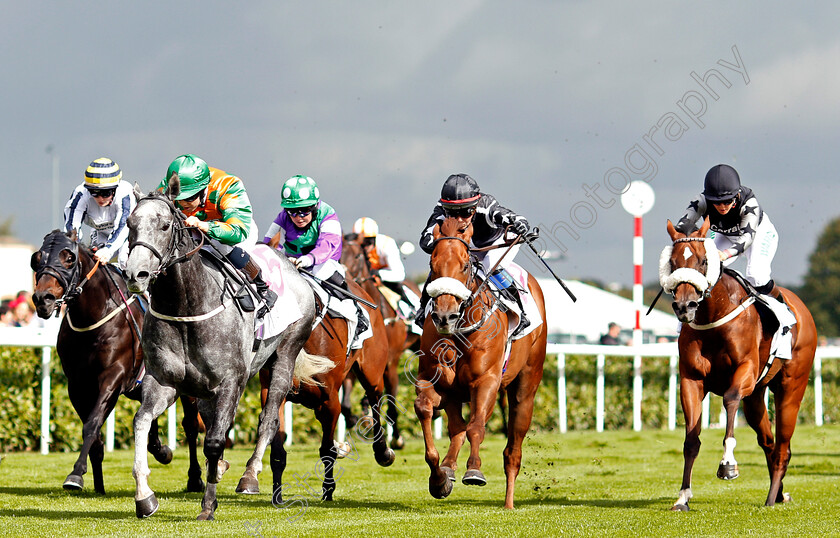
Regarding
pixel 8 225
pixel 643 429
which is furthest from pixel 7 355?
pixel 8 225

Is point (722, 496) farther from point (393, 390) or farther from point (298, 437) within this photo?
point (298, 437)

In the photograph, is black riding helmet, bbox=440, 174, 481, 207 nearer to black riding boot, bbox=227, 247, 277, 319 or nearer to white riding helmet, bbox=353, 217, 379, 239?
black riding boot, bbox=227, 247, 277, 319

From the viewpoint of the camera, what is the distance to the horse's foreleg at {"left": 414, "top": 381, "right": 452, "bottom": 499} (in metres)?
6.17

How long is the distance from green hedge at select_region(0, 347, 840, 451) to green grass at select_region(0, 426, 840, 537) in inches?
17.6

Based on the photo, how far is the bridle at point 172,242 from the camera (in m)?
5.49

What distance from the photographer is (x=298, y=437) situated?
12680 millimetres

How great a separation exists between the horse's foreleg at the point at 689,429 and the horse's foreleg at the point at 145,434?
10.0 feet

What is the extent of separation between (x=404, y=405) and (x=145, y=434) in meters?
7.79

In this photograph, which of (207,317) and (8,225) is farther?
(8,225)

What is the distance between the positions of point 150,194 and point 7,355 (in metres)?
5.87

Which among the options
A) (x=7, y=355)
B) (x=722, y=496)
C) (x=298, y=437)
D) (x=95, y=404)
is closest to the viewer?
(x=95, y=404)

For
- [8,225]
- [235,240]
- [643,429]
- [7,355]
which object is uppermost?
[8,225]

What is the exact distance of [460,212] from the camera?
668 centimetres

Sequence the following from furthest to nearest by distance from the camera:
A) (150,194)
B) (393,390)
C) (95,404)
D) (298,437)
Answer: (298,437) → (393,390) → (95,404) → (150,194)
